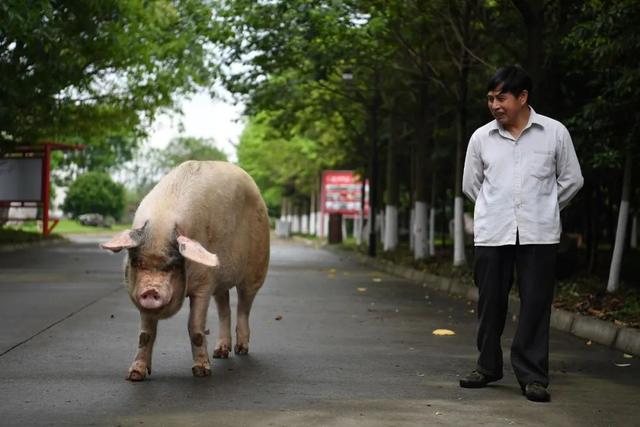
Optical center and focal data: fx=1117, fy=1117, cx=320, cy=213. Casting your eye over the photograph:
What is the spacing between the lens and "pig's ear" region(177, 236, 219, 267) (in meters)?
7.16

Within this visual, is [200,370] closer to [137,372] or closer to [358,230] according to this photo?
[137,372]

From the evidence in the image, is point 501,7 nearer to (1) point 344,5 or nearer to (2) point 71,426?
(1) point 344,5

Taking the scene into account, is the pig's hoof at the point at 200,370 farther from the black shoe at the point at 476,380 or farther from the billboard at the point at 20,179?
the billboard at the point at 20,179

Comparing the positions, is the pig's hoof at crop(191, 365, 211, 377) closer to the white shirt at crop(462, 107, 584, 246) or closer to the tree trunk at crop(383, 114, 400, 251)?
the white shirt at crop(462, 107, 584, 246)

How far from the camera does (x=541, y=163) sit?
23.8 feet

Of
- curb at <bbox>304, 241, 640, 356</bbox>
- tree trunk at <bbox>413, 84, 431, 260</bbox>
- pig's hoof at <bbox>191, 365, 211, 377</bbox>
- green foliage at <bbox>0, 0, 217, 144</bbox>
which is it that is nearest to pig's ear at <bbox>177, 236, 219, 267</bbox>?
pig's hoof at <bbox>191, 365, 211, 377</bbox>

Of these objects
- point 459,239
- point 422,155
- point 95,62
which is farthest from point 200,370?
point 95,62

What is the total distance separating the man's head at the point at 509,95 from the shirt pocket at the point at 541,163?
10.6 inches

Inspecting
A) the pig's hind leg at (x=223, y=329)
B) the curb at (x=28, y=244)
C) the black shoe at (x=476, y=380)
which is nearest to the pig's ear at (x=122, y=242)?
the pig's hind leg at (x=223, y=329)

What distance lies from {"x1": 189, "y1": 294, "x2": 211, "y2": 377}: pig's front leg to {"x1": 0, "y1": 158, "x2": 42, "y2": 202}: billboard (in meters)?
32.9

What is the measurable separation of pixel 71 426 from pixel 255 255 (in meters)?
3.37

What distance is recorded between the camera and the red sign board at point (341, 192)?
1960 inches

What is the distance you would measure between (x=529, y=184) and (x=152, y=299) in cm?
255

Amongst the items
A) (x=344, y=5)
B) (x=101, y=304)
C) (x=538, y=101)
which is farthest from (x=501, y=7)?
(x=101, y=304)
